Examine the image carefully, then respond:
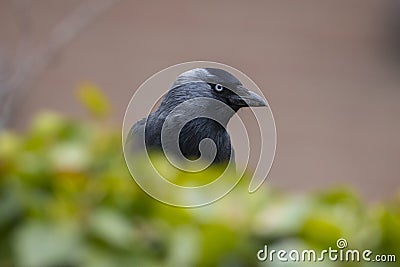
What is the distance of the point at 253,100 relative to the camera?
2.17ft

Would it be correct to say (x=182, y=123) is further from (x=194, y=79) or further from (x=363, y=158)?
(x=363, y=158)

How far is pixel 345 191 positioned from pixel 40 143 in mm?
552

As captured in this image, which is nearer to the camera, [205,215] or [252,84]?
[252,84]

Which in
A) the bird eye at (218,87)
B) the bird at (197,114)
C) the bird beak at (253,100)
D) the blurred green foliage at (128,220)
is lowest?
the bird at (197,114)

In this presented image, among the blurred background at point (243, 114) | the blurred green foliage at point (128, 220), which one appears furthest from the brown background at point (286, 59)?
the blurred green foliage at point (128, 220)

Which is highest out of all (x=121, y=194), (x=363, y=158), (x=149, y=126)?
(x=363, y=158)

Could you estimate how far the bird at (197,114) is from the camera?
0.63m

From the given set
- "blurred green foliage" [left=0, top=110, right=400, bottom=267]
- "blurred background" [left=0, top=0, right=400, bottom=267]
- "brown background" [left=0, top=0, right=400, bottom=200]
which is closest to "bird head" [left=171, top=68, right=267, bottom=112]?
"blurred background" [left=0, top=0, right=400, bottom=267]

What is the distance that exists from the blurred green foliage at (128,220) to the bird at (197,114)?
67cm

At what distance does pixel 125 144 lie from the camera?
0.70 m

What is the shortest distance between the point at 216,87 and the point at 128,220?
0.81 meters

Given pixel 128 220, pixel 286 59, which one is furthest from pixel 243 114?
pixel 286 59

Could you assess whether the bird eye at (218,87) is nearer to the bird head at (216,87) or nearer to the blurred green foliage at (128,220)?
the bird head at (216,87)

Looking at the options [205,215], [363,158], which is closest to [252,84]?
[205,215]
